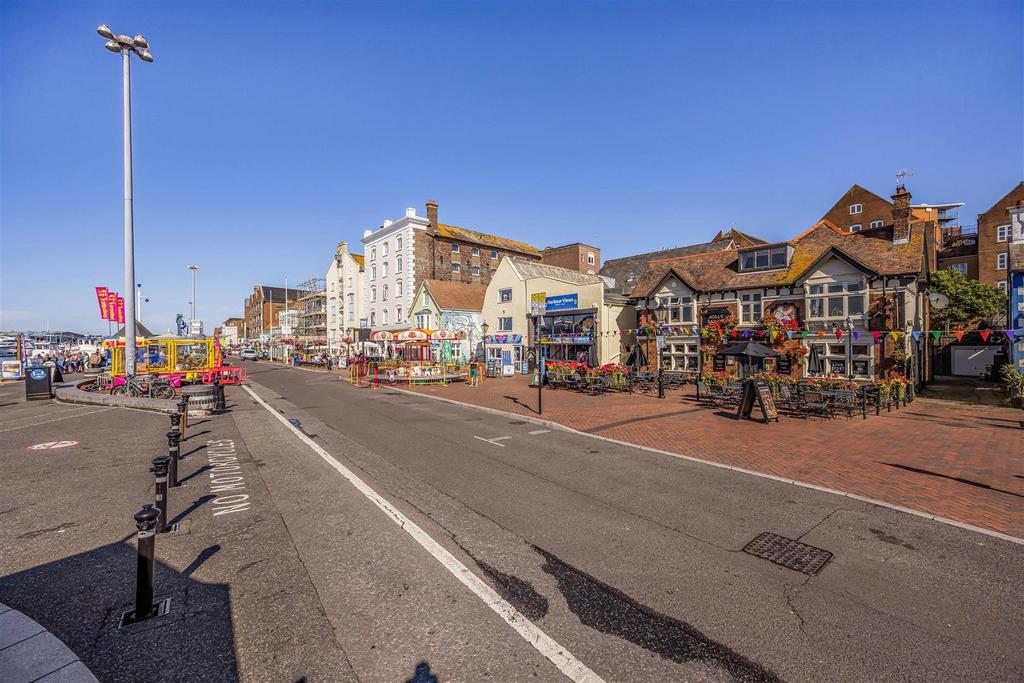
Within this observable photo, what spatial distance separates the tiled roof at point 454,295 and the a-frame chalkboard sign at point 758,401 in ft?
92.1

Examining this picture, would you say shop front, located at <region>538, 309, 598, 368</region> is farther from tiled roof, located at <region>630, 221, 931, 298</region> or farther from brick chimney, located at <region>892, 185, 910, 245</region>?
brick chimney, located at <region>892, 185, 910, 245</region>

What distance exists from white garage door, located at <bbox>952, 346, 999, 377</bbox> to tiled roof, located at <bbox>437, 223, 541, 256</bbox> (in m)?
40.0

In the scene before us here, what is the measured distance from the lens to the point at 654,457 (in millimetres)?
9531

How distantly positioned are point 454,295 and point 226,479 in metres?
33.6

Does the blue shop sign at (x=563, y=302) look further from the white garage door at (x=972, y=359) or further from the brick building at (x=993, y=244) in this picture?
the brick building at (x=993, y=244)

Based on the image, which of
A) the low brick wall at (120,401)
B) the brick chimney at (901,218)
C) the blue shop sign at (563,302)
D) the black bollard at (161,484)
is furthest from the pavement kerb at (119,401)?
the brick chimney at (901,218)

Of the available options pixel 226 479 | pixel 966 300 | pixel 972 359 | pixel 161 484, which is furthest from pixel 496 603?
pixel 966 300

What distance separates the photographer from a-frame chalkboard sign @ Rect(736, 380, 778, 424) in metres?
A: 12.9

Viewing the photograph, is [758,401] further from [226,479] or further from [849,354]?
[226,479]

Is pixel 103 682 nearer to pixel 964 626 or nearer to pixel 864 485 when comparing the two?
pixel 964 626

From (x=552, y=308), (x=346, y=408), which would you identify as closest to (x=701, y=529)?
(x=346, y=408)

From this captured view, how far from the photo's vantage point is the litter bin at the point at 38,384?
62.4 feet

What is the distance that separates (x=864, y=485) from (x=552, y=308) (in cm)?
2466

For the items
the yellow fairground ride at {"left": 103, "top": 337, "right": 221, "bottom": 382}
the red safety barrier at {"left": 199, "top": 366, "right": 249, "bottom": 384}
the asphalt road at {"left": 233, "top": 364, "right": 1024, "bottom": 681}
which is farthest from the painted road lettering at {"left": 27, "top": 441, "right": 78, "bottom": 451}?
the red safety barrier at {"left": 199, "top": 366, "right": 249, "bottom": 384}
